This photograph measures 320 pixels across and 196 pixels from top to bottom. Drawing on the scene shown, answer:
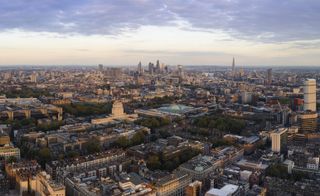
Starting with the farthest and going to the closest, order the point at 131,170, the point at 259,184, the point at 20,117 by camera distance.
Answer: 1. the point at 20,117
2. the point at 131,170
3. the point at 259,184

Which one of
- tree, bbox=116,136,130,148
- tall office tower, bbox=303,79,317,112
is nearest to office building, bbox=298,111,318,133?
tall office tower, bbox=303,79,317,112

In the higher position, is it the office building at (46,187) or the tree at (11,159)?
the office building at (46,187)

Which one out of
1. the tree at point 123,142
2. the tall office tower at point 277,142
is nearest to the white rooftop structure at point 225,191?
the tall office tower at point 277,142

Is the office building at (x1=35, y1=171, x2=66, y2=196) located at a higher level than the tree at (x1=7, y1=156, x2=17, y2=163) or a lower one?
higher

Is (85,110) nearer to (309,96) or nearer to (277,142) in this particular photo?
(277,142)

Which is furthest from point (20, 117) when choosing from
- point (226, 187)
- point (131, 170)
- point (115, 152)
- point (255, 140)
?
point (226, 187)

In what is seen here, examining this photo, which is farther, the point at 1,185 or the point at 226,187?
the point at 1,185

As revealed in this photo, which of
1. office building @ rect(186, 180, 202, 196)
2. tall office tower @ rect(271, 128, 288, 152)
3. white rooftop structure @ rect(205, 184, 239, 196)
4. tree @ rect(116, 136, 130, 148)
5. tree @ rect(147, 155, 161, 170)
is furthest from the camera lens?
tree @ rect(116, 136, 130, 148)

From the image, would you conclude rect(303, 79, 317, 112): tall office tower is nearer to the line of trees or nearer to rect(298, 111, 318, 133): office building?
rect(298, 111, 318, 133): office building

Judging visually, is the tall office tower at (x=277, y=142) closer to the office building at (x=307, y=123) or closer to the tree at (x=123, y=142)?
the office building at (x=307, y=123)

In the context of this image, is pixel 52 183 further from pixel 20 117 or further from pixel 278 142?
pixel 20 117

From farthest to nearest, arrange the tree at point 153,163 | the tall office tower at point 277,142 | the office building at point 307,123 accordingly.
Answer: the office building at point 307,123, the tall office tower at point 277,142, the tree at point 153,163
